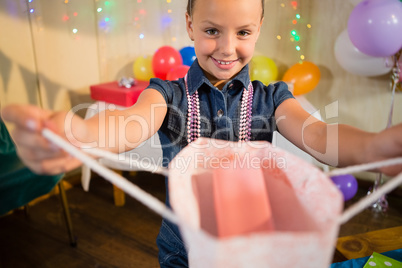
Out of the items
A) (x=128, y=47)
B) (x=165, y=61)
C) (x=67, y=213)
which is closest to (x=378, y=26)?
(x=165, y=61)

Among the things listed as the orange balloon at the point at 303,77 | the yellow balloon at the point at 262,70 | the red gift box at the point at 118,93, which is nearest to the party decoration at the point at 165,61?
the red gift box at the point at 118,93

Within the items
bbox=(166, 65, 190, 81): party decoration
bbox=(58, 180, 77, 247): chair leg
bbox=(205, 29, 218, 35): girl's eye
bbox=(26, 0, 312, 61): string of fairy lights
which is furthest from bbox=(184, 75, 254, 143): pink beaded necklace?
bbox=(26, 0, 312, 61): string of fairy lights

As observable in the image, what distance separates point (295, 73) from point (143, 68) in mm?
875

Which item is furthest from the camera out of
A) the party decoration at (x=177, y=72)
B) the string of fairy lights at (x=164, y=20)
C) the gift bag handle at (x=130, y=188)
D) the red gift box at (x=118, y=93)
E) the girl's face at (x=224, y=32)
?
→ the string of fairy lights at (x=164, y=20)

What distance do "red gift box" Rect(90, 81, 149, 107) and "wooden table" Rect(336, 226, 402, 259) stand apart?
117cm

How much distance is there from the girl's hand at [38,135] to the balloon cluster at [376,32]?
1407 mm

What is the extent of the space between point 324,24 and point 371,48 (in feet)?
1.76

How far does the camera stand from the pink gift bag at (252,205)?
31 cm

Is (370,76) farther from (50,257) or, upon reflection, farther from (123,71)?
(50,257)

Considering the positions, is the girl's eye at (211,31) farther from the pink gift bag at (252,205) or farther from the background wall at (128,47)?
the background wall at (128,47)

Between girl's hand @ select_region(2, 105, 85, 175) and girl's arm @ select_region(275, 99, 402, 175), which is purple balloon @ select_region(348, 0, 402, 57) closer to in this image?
girl's arm @ select_region(275, 99, 402, 175)

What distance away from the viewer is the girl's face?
0.62 metres

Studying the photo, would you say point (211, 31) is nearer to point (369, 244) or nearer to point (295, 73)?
point (369, 244)

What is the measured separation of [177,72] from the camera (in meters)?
1.57
